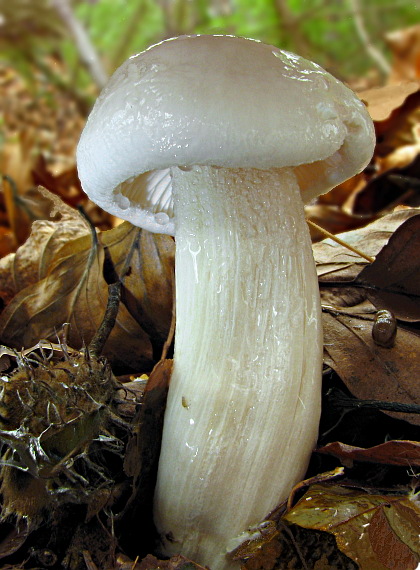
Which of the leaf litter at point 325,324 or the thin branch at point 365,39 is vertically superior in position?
the thin branch at point 365,39

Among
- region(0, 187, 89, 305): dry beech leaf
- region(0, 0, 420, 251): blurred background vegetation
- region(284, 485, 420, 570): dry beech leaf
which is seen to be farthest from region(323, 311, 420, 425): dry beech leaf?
region(0, 0, 420, 251): blurred background vegetation

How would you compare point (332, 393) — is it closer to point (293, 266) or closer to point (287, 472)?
point (287, 472)

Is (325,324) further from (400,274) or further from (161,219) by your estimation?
(161,219)

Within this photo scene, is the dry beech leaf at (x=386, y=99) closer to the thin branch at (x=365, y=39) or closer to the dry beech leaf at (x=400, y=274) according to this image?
the dry beech leaf at (x=400, y=274)

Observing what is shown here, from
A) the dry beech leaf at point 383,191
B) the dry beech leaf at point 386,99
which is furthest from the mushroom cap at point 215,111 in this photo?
the dry beech leaf at point 383,191

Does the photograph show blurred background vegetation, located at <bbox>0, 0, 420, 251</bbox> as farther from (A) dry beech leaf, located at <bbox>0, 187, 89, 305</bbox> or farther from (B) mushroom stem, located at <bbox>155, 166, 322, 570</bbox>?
(B) mushroom stem, located at <bbox>155, 166, 322, 570</bbox>

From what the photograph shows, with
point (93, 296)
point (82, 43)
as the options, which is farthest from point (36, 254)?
point (82, 43)
